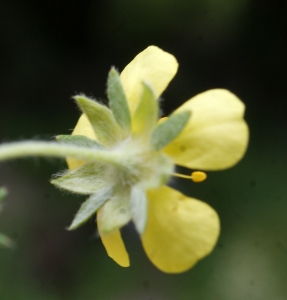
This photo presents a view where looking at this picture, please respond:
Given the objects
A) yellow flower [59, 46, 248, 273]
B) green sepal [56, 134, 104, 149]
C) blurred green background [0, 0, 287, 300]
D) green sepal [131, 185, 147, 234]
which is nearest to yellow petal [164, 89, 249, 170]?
yellow flower [59, 46, 248, 273]

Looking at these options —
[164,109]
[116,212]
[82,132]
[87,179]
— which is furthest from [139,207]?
[164,109]

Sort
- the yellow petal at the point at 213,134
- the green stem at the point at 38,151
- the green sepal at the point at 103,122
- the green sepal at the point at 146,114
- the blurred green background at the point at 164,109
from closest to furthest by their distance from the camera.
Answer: the green stem at the point at 38,151 → the yellow petal at the point at 213,134 → the green sepal at the point at 146,114 → the green sepal at the point at 103,122 → the blurred green background at the point at 164,109

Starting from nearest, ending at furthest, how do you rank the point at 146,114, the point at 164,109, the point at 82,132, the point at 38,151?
the point at 38,151, the point at 146,114, the point at 82,132, the point at 164,109

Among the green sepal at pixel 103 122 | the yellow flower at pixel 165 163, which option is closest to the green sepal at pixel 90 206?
the yellow flower at pixel 165 163

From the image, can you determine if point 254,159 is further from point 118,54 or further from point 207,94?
point 207,94

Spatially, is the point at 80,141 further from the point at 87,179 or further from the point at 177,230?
the point at 177,230

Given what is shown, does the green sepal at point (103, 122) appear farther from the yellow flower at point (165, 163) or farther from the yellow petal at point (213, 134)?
the yellow petal at point (213, 134)

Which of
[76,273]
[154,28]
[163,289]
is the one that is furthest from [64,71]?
[163,289]
